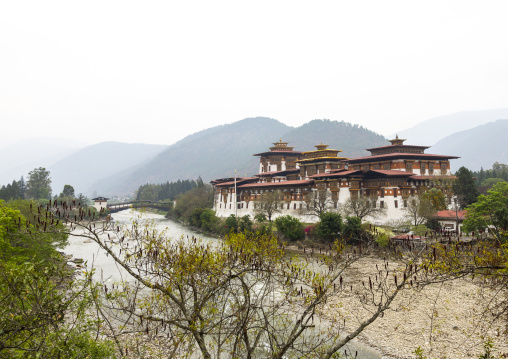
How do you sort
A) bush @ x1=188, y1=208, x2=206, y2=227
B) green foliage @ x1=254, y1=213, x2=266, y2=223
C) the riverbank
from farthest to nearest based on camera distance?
bush @ x1=188, y1=208, x2=206, y2=227 → green foliage @ x1=254, y1=213, x2=266, y2=223 → the riverbank

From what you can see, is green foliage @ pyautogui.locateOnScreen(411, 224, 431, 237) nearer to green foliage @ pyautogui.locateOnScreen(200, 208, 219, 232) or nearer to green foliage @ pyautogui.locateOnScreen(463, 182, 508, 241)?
green foliage @ pyautogui.locateOnScreen(463, 182, 508, 241)

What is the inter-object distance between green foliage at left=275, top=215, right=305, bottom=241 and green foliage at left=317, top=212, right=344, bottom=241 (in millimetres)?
4032

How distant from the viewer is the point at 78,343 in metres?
9.26

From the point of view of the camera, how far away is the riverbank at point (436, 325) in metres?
20.5

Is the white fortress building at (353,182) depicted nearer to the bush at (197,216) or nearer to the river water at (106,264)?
the bush at (197,216)

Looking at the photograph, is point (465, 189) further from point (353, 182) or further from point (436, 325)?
point (436, 325)

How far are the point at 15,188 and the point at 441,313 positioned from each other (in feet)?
325

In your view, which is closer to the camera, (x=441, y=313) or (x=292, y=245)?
(x=441, y=313)

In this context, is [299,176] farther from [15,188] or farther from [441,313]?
[15,188]

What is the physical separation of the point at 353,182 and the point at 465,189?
15397 millimetres

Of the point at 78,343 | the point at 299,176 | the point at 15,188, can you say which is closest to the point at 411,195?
the point at 299,176

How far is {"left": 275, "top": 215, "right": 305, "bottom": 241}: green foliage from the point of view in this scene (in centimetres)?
5328

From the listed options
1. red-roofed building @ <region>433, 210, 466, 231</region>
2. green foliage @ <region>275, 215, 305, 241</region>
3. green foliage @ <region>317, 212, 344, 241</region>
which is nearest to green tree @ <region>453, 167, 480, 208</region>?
red-roofed building @ <region>433, 210, 466, 231</region>

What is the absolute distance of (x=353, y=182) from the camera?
58906mm
